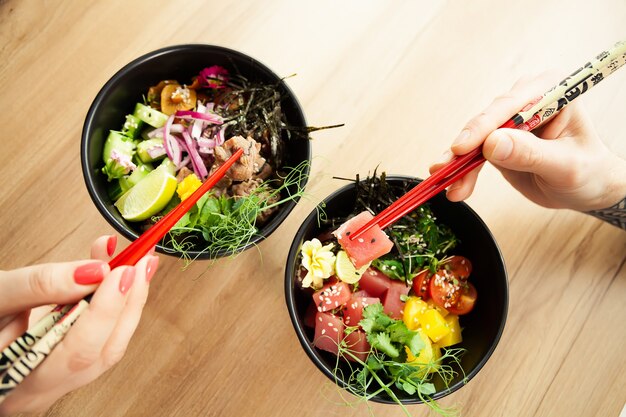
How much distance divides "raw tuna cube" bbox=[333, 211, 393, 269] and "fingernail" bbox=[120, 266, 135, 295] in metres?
0.51

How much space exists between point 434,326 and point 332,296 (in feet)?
0.89

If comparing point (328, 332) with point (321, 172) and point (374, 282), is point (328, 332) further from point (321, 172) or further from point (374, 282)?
point (321, 172)

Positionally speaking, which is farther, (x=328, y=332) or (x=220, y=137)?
(x=220, y=137)

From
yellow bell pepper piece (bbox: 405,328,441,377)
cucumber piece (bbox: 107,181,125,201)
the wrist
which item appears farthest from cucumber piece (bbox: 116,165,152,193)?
the wrist

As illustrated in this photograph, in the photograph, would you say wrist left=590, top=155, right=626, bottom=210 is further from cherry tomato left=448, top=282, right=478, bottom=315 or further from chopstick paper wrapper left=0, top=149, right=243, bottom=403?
chopstick paper wrapper left=0, top=149, right=243, bottom=403

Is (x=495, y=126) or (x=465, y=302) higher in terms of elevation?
(x=495, y=126)

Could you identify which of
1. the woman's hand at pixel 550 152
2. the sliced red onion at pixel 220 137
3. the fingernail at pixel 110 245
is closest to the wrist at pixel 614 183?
the woman's hand at pixel 550 152

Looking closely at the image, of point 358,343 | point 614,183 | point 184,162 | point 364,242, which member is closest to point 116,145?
point 184,162

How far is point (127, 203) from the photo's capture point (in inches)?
50.7

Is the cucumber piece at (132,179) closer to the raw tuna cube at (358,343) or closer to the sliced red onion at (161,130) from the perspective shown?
the sliced red onion at (161,130)

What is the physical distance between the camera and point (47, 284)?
0.88m

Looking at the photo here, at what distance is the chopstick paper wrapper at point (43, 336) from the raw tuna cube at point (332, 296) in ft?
1.41

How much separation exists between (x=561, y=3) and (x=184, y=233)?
1414 millimetres

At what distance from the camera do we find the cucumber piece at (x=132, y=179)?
1314 millimetres
